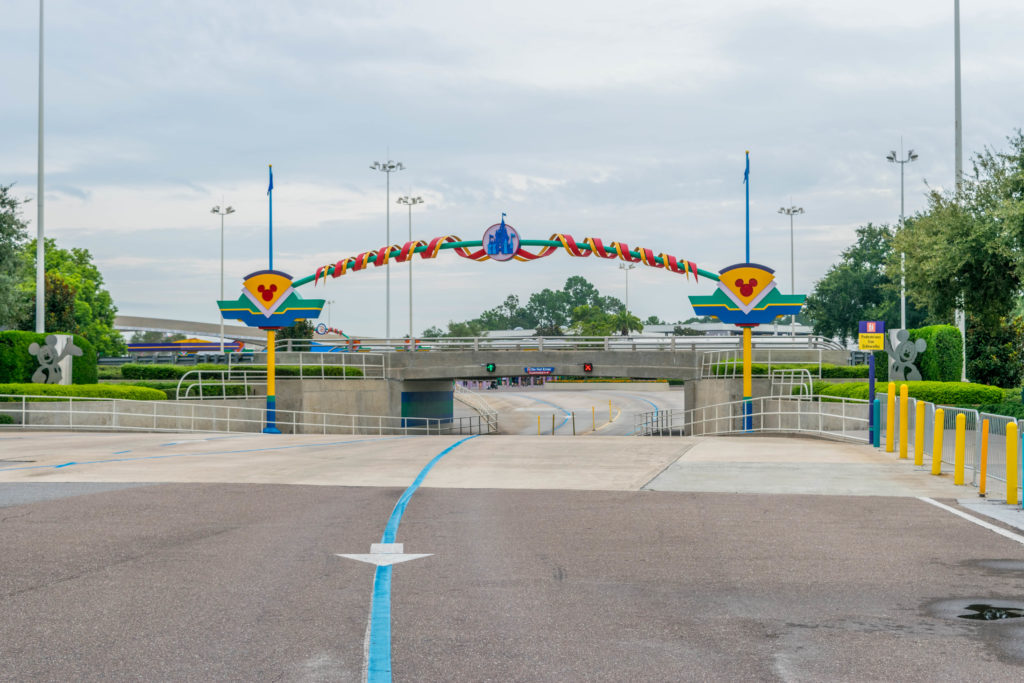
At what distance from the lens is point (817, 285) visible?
9119 centimetres

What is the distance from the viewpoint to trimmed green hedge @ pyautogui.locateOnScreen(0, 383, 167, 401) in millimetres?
32219

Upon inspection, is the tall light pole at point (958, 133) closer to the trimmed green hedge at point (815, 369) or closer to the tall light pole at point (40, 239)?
the trimmed green hedge at point (815, 369)

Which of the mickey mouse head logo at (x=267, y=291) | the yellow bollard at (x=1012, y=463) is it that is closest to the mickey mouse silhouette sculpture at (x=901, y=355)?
the mickey mouse head logo at (x=267, y=291)

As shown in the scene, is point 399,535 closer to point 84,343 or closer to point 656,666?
point 656,666

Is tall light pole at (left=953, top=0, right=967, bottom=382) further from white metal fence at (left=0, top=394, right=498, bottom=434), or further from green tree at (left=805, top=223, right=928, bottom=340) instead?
green tree at (left=805, top=223, right=928, bottom=340)

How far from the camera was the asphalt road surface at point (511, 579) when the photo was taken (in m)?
5.82

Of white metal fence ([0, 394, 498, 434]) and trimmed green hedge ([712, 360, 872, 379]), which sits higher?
trimmed green hedge ([712, 360, 872, 379])

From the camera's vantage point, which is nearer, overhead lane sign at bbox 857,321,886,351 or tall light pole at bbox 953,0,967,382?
overhead lane sign at bbox 857,321,886,351

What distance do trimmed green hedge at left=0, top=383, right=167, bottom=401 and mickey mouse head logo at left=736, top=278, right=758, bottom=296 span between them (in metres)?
20.9

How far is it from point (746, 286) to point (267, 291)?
17.4 meters

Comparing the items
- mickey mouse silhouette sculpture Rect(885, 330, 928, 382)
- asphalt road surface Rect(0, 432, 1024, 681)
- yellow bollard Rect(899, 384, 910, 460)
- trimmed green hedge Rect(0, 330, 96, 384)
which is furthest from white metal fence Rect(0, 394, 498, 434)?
mickey mouse silhouette sculpture Rect(885, 330, 928, 382)

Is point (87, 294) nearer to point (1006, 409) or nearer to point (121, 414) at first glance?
point (121, 414)

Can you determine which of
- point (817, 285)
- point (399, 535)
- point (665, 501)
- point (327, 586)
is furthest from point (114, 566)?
point (817, 285)

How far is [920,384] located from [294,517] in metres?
23.4
